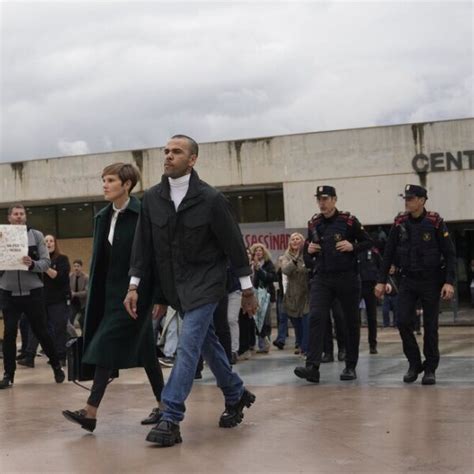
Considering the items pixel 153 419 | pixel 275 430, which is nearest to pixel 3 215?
pixel 153 419

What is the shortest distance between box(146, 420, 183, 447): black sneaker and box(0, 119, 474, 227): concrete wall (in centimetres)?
1717

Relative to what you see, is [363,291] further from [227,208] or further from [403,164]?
[403,164]

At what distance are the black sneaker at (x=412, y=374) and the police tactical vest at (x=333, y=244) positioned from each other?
3.70 ft

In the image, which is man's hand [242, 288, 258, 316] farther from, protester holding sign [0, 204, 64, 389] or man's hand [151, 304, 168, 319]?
protester holding sign [0, 204, 64, 389]

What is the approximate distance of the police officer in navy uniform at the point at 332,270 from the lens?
880 centimetres

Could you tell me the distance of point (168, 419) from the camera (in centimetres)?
584

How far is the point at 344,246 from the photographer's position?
28.8 feet

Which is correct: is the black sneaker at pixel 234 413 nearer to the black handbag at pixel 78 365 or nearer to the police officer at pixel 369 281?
the black handbag at pixel 78 365

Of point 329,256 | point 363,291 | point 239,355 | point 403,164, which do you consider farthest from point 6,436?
point 403,164

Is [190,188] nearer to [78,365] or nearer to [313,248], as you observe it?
[78,365]

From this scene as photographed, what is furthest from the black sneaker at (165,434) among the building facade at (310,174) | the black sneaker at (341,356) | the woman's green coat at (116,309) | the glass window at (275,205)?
the glass window at (275,205)

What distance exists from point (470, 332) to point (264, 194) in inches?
373

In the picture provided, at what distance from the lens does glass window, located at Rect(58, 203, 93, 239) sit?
27172 millimetres

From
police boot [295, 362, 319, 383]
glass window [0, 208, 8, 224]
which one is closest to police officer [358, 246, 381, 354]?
police boot [295, 362, 319, 383]
